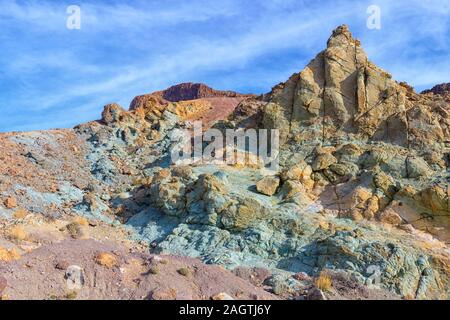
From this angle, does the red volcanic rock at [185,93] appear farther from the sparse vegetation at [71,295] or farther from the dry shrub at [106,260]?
the sparse vegetation at [71,295]

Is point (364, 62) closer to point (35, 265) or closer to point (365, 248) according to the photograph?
point (365, 248)

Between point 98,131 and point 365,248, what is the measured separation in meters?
21.9

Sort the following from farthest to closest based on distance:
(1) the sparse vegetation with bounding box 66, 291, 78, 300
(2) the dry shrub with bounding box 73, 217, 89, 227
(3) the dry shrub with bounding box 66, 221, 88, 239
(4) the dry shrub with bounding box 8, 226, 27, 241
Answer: (2) the dry shrub with bounding box 73, 217, 89, 227
(3) the dry shrub with bounding box 66, 221, 88, 239
(4) the dry shrub with bounding box 8, 226, 27, 241
(1) the sparse vegetation with bounding box 66, 291, 78, 300

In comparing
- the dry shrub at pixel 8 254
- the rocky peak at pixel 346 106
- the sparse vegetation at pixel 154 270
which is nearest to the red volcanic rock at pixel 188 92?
the rocky peak at pixel 346 106

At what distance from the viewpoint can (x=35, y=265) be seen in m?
16.5

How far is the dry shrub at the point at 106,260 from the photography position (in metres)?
17.1


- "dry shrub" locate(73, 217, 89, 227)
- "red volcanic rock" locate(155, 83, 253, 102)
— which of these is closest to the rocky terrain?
"dry shrub" locate(73, 217, 89, 227)

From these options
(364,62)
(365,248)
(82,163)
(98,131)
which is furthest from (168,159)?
(365,248)

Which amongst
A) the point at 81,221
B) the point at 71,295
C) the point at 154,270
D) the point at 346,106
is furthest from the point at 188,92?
the point at 71,295

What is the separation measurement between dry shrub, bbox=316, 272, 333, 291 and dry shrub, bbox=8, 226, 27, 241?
34.3 feet

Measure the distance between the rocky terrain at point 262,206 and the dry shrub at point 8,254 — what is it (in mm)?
66

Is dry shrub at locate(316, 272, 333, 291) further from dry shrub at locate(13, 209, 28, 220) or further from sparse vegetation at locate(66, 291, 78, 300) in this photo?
dry shrub at locate(13, 209, 28, 220)

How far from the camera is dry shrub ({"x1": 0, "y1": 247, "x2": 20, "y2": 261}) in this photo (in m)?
16.5
